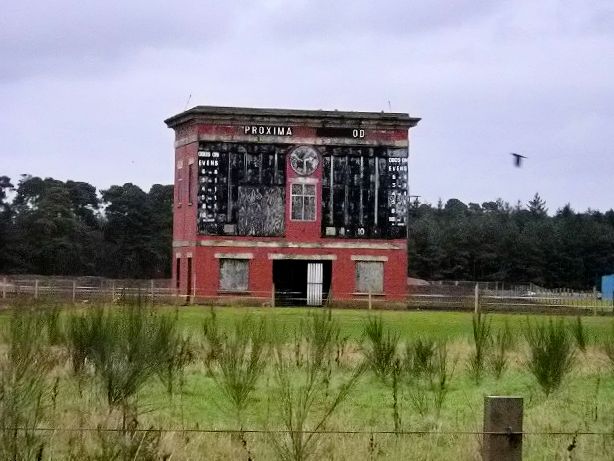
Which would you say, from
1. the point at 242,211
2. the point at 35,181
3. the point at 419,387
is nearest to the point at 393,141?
the point at 242,211

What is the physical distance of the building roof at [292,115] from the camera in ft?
128

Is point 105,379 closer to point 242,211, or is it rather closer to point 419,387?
point 419,387

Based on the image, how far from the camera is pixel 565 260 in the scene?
6950cm

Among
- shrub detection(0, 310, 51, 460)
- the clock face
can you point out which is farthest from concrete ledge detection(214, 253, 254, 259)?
shrub detection(0, 310, 51, 460)

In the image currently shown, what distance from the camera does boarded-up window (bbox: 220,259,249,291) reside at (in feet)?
126

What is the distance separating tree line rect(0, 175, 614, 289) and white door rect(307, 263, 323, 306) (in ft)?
82.4

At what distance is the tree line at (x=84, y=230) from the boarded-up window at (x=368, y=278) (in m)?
26.1

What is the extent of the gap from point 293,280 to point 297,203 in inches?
104

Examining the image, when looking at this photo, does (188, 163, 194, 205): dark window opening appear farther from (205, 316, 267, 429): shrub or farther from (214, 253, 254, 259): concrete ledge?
(205, 316, 267, 429): shrub

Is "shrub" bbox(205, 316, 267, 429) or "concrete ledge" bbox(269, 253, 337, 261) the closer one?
"shrub" bbox(205, 316, 267, 429)

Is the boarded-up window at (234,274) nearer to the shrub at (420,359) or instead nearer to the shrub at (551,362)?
the shrub at (420,359)

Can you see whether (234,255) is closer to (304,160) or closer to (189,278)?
(189,278)

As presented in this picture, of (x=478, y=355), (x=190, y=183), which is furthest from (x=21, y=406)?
(x=190, y=183)

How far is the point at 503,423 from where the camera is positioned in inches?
291
